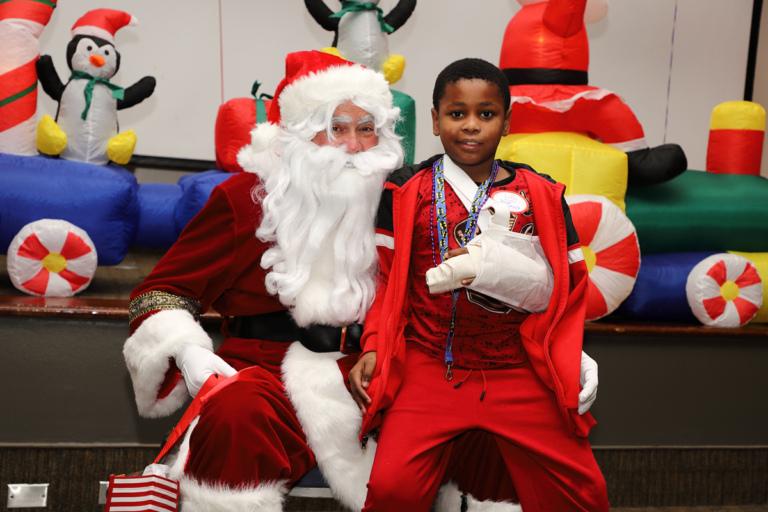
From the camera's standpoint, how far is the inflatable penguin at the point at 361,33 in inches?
122

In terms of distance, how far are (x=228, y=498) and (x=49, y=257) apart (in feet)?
5.54

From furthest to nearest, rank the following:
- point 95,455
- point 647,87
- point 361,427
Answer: point 647,87 → point 95,455 → point 361,427

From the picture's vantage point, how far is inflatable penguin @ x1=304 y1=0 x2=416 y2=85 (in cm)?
310

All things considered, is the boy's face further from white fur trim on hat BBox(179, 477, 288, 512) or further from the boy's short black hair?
white fur trim on hat BBox(179, 477, 288, 512)

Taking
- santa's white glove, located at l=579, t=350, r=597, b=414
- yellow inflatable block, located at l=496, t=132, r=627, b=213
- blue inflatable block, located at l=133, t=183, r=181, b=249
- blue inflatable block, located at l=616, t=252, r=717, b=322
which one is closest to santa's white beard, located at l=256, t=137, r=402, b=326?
santa's white glove, located at l=579, t=350, r=597, b=414

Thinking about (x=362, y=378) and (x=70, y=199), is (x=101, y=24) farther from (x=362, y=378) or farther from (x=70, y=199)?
(x=362, y=378)

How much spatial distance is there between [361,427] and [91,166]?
2.00 metres

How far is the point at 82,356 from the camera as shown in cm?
A: 241

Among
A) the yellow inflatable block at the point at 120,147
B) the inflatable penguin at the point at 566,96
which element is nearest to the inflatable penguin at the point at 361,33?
the inflatable penguin at the point at 566,96

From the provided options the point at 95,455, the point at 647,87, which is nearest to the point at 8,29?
the point at 95,455

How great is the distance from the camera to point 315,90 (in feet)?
5.98

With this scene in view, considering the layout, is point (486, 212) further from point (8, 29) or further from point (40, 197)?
point (8, 29)

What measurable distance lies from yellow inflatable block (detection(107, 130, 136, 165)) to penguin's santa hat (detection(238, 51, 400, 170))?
1429mm

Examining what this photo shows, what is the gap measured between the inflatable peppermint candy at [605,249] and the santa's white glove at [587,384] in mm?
1087
